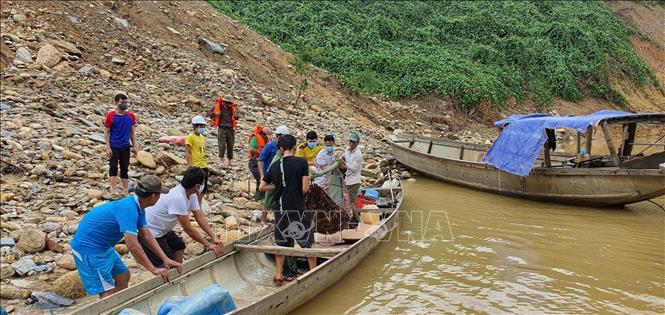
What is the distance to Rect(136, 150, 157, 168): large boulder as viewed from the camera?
8.92 metres

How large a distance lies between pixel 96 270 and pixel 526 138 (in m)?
9.33

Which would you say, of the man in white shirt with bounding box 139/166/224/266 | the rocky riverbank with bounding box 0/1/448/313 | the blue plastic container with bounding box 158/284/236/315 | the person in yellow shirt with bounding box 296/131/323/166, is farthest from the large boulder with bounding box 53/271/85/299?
the person in yellow shirt with bounding box 296/131/323/166

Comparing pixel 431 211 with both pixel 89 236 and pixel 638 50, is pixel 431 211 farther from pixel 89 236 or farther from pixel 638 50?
pixel 638 50

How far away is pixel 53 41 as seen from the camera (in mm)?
13844

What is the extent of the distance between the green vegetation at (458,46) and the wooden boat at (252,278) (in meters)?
15.8

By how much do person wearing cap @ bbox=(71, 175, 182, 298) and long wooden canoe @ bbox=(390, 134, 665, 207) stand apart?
30.0ft

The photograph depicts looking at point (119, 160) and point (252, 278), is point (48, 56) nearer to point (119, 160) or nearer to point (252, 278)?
point (119, 160)

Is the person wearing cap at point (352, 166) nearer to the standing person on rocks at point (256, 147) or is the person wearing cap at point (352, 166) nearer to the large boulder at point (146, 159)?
the standing person on rocks at point (256, 147)

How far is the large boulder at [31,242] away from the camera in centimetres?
583

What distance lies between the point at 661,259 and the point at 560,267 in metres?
1.75

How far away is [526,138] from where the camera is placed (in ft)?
35.9

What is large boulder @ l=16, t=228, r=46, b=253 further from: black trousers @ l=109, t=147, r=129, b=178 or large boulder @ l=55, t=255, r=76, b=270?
black trousers @ l=109, t=147, r=129, b=178

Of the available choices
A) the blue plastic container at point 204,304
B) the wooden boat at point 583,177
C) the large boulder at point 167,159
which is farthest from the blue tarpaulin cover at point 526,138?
the blue plastic container at point 204,304

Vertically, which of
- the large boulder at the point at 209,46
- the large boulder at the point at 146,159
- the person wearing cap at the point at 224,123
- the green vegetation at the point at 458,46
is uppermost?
the green vegetation at the point at 458,46
